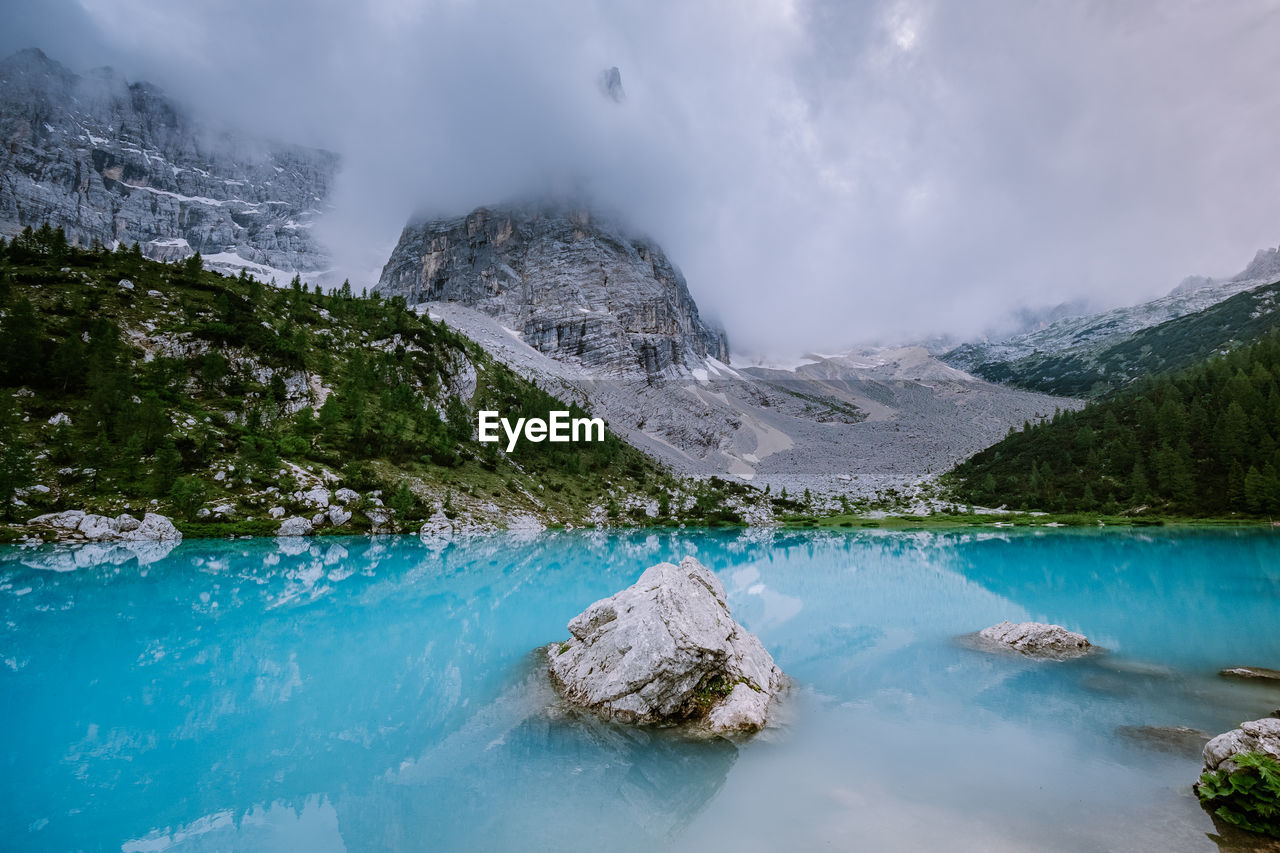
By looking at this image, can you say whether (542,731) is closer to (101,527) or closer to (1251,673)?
(1251,673)

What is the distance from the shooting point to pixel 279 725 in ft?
42.3

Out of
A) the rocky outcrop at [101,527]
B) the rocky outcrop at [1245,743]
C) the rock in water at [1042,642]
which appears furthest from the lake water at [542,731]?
the rocky outcrop at [101,527]

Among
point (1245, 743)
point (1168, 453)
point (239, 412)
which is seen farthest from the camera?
point (1168, 453)

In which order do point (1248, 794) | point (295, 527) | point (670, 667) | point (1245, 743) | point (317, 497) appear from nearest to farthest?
point (1248, 794) → point (1245, 743) → point (670, 667) → point (295, 527) → point (317, 497)

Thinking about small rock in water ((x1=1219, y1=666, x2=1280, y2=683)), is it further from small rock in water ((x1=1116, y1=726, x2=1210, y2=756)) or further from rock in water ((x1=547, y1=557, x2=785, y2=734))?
rock in water ((x1=547, y1=557, x2=785, y2=734))

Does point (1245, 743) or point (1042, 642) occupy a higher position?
point (1245, 743)

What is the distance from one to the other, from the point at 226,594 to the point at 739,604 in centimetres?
2711

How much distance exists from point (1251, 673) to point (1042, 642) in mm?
4954

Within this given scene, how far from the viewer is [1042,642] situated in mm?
19016

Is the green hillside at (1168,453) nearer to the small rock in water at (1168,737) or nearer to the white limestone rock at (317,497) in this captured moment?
the small rock in water at (1168,737)

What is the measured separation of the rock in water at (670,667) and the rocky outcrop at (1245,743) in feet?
25.8

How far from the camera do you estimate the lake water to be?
8.70 meters

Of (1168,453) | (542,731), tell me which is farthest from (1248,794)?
(1168,453)

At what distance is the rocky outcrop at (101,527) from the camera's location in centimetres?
4484
